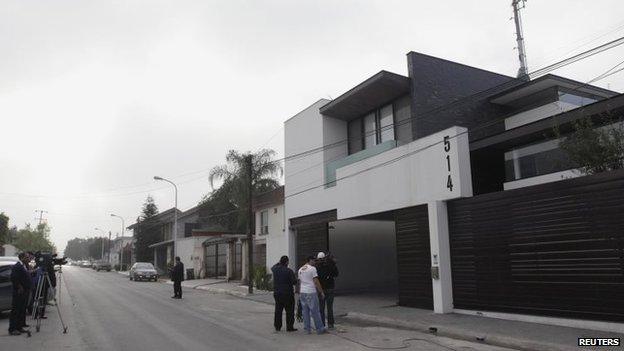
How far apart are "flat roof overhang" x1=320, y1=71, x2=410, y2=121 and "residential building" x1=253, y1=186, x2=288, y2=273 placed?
7733mm

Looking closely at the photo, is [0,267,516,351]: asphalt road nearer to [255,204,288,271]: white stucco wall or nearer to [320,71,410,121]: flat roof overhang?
[320,71,410,121]: flat roof overhang

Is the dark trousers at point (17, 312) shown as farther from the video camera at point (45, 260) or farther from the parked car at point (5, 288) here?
the parked car at point (5, 288)

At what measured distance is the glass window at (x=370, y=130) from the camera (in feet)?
69.2

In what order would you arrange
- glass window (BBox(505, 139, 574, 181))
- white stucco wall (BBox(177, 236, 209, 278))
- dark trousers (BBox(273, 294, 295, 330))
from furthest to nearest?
white stucco wall (BBox(177, 236, 209, 278)) < glass window (BBox(505, 139, 574, 181)) < dark trousers (BBox(273, 294, 295, 330))

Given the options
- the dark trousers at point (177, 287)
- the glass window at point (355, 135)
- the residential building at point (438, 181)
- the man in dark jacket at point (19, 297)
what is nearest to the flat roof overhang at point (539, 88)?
the residential building at point (438, 181)

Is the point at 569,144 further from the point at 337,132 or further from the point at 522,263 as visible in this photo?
the point at 337,132

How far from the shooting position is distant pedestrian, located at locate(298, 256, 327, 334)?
1099 centimetres

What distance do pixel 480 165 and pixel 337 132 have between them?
771 cm

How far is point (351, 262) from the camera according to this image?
23.5 m

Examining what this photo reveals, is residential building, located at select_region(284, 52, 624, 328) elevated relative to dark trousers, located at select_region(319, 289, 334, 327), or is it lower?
elevated

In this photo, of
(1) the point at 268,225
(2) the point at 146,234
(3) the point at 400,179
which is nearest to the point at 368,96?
(3) the point at 400,179

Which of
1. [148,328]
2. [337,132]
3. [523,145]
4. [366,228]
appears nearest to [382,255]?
[366,228]

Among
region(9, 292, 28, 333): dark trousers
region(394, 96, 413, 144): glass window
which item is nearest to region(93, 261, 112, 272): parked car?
region(394, 96, 413, 144): glass window

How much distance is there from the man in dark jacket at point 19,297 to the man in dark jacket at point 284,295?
5.56 metres
